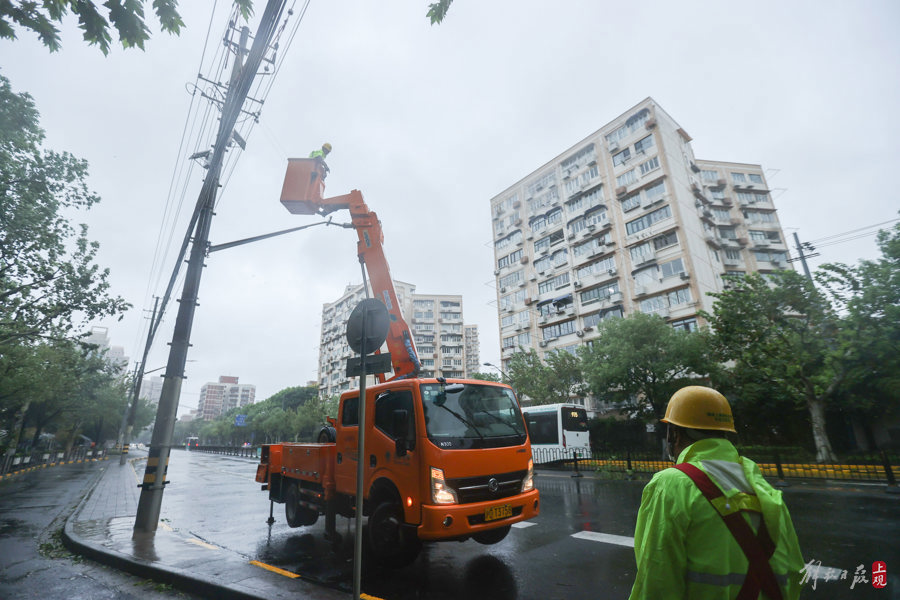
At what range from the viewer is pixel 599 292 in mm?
37156

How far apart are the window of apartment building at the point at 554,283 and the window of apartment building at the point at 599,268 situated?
1.52 m

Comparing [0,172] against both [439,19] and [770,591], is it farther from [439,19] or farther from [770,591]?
[770,591]

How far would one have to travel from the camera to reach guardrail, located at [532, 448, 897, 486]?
13406mm

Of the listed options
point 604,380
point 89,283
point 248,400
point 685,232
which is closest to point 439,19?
point 89,283

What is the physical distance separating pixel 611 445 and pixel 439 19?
3094 centimetres

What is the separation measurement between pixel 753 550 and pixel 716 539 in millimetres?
143

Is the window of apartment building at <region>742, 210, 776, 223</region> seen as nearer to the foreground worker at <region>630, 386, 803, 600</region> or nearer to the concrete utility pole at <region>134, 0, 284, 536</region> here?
the concrete utility pole at <region>134, 0, 284, 536</region>

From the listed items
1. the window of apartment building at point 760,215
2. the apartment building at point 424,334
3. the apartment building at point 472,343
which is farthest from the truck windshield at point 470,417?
the apartment building at point 472,343

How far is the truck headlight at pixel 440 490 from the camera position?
4.86 m

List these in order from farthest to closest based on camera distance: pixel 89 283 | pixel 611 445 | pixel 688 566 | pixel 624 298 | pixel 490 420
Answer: pixel 624 298 < pixel 611 445 < pixel 89 283 < pixel 490 420 < pixel 688 566

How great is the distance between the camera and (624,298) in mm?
34656

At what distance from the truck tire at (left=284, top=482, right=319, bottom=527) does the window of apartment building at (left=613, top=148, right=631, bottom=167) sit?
1550 inches

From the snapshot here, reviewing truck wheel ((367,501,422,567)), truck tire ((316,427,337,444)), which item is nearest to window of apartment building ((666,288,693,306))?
truck tire ((316,427,337,444))

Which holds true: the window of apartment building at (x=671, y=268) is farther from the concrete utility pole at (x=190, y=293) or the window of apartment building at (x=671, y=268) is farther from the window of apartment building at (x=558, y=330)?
the concrete utility pole at (x=190, y=293)
